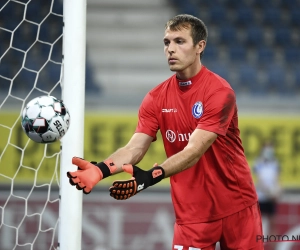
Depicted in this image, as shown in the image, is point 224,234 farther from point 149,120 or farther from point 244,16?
point 244,16

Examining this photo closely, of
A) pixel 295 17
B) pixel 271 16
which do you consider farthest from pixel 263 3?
pixel 295 17

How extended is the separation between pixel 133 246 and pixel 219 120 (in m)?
5.21

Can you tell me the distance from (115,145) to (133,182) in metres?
5.44

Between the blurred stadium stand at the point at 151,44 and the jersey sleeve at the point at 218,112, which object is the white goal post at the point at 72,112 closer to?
the jersey sleeve at the point at 218,112

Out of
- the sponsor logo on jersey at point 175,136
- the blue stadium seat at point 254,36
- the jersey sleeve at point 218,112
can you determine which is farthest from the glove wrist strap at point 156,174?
the blue stadium seat at point 254,36

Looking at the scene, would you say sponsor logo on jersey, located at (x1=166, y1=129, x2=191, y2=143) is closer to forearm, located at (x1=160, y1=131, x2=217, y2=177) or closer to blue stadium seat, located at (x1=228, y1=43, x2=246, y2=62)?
forearm, located at (x1=160, y1=131, x2=217, y2=177)

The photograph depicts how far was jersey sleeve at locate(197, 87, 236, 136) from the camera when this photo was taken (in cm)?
335

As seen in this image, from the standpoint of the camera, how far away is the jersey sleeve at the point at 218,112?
11.0ft

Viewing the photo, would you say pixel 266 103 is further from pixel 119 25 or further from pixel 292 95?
pixel 119 25

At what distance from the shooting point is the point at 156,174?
118 inches

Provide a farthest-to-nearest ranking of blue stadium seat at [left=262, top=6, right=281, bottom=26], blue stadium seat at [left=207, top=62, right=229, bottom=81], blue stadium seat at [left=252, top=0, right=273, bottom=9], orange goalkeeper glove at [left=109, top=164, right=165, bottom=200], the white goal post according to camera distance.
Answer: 1. blue stadium seat at [left=252, top=0, right=273, bottom=9]
2. blue stadium seat at [left=262, top=6, right=281, bottom=26]
3. blue stadium seat at [left=207, top=62, right=229, bottom=81]
4. the white goal post
5. orange goalkeeper glove at [left=109, top=164, right=165, bottom=200]

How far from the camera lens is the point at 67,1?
12.2ft

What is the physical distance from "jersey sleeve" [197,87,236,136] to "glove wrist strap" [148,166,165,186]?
0.43 m

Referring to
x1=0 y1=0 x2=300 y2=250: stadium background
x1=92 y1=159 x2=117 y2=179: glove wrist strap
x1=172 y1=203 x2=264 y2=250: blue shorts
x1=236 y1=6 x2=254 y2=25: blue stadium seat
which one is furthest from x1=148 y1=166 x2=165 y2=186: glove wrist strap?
x1=236 y1=6 x2=254 y2=25: blue stadium seat
